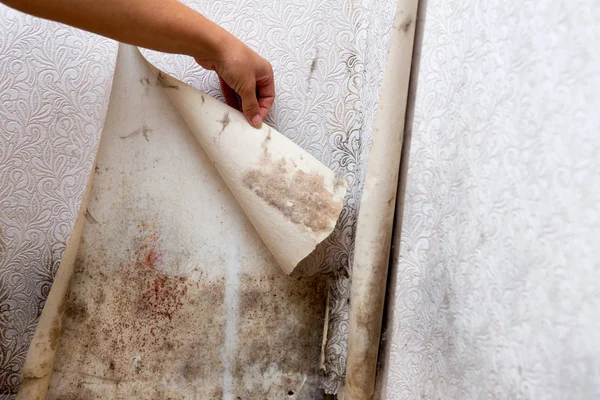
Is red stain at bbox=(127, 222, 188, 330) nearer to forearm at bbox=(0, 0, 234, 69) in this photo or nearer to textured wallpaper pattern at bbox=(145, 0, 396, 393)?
textured wallpaper pattern at bbox=(145, 0, 396, 393)

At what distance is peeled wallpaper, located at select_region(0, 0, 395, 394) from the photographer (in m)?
1.09

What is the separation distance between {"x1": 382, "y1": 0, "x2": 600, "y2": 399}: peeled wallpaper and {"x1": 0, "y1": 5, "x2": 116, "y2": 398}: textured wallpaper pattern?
27.1 inches

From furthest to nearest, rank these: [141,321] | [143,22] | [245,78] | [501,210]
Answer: [141,321] → [245,78] → [143,22] → [501,210]

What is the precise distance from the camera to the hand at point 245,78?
1.02 metres

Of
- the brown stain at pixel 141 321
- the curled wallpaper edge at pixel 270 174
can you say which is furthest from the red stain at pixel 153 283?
the curled wallpaper edge at pixel 270 174

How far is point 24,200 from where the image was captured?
1.10m

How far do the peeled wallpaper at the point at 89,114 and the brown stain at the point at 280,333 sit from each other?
0.04 meters

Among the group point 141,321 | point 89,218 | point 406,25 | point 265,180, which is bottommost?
point 141,321

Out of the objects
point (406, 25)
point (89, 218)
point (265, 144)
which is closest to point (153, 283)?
point (89, 218)

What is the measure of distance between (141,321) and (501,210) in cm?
84

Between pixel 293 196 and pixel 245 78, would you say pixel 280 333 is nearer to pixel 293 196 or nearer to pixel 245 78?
pixel 293 196

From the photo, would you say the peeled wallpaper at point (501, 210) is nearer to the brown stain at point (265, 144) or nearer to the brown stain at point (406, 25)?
the brown stain at point (406, 25)

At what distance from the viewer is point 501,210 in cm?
63

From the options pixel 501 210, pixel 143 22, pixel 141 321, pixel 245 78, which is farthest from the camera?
pixel 141 321
